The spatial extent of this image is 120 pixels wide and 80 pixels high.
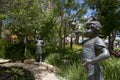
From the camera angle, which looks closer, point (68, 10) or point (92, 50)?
point (92, 50)

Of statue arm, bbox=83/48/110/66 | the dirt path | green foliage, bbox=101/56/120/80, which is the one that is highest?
statue arm, bbox=83/48/110/66

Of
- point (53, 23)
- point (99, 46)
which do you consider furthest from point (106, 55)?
point (53, 23)

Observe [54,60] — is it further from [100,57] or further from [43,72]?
[100,57]

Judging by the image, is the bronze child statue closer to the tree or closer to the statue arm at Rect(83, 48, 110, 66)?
the statue arm at Rect(83, 48, 110, 66)

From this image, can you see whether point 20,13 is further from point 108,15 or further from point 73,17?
point 108,15

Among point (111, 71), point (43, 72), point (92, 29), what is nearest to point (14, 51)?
point (43, 72)

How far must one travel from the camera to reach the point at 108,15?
1883 cm

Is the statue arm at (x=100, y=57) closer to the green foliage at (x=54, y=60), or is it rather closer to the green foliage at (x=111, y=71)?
the green foliage at (x=111, y=71)

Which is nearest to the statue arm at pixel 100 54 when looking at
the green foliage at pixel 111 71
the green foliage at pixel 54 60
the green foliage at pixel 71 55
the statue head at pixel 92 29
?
the statue head at pixel 92 29

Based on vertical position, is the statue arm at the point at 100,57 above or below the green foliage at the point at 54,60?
above

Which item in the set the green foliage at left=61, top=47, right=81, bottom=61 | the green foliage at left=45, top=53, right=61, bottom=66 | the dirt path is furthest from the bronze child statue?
Result: the green foliage at left=45, top=53, right=61, bottom=66

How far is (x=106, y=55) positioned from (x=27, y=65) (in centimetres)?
1015

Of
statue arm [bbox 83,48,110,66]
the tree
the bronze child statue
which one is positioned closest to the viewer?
statue arm [bbox 83,48,110,66]

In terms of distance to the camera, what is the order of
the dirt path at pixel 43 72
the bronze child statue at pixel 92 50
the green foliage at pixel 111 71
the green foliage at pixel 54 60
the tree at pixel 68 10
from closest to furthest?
the bronze child statue at pixel 92 50 < the green foliage at pixel 111 71 < the dirt path at pixel 43 72 < the green foliage at pixel 54 60 < the tree at pixel 68 10
